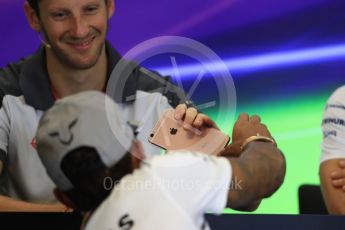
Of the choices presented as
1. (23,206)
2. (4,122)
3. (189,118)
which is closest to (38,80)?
(4,122)

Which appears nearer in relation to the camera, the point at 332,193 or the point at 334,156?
the point at 332,193

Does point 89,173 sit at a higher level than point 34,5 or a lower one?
lower

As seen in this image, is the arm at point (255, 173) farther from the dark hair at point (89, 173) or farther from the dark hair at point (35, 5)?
the dark hair at point (35, 5)

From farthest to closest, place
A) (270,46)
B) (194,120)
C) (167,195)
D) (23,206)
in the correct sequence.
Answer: (270,46) → (23,206) → (194,120) → (167,195)

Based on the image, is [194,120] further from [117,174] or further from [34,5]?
[34,5]

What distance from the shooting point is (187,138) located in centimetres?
168

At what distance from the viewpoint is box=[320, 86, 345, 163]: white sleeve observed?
7.00 ft

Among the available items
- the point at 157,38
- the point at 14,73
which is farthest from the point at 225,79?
the point at 14,73

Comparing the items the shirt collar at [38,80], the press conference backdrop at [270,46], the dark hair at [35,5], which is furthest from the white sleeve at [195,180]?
the press conference backdrop at [270,46]

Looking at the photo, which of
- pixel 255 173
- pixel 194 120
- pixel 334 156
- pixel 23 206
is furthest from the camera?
pixel 334 156

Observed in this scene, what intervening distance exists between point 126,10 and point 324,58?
78 cm

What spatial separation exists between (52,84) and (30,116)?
5.1 inches

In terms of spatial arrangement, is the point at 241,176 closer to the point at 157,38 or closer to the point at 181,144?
the point at 181,144

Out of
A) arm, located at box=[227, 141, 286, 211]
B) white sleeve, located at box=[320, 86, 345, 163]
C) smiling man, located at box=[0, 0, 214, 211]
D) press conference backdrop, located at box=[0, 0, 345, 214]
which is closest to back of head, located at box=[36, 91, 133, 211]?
arm, located at box=[227, 141, 286, 211]
